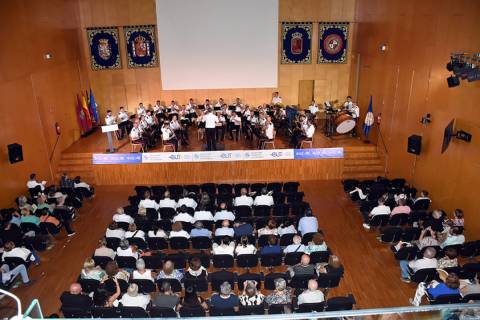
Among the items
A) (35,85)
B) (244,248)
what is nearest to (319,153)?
(244,248)

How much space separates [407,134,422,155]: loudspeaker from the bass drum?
10.1 feet

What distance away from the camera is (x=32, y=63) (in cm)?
1311

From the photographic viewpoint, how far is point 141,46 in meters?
18.2

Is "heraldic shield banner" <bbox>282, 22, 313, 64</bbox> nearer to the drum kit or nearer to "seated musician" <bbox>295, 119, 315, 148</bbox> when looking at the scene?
the drum kit

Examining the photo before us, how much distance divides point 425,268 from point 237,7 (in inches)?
556

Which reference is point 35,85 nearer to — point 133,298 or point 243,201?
point 243,201

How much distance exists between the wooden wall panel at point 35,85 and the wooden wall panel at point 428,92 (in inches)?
468

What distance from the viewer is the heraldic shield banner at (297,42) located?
720 inches

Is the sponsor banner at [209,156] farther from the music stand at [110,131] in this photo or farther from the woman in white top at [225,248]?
the woman in white top at [225,248]

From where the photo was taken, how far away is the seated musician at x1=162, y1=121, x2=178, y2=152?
1384 cm

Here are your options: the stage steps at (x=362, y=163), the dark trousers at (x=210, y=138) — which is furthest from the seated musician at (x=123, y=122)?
the stage steps at (x=362, y=163)

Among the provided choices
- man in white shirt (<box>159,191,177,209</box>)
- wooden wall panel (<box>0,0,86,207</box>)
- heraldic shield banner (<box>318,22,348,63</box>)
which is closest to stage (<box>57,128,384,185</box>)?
wooden wall panel (<box>0,0,86,207</box>)

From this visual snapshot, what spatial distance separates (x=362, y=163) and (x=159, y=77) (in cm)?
1014

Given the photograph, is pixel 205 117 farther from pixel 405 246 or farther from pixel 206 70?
pixel 405 246
